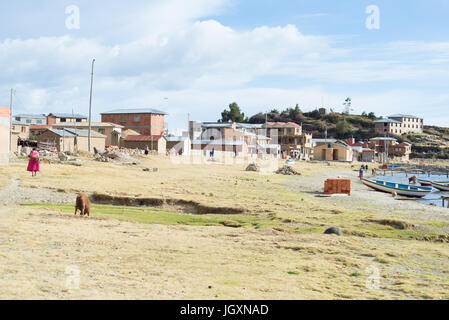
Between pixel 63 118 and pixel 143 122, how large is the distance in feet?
99.1

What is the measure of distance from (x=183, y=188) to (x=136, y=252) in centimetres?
2102

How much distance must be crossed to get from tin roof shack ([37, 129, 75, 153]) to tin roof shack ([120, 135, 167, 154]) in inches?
781

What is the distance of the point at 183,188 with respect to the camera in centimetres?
3409

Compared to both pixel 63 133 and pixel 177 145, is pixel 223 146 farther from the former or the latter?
pixel 63 133

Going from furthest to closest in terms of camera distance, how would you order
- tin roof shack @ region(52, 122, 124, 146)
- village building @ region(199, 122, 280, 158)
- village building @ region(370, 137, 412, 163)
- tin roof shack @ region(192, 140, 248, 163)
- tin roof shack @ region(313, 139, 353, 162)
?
village building @ region(370, 137, 412, 163) → tin roof shack @ region(313, 139, 353, 162) → village building @ region(199, 122, 280, 158) → tin roof shack @ region(192, 140, 248, 163) → tin roof shack @ region(52, 122, 124, 146)

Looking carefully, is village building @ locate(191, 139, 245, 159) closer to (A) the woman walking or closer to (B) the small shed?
(B) the small shed

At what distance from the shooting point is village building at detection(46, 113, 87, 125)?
120 meters

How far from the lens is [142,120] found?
105812 mm

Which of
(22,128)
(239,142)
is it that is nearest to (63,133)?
(22,128)

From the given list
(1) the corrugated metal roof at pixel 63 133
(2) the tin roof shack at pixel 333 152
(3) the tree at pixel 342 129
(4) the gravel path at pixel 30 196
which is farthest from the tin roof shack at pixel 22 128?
(3) the tree at pixel 342 129

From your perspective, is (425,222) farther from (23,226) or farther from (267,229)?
(23,226)

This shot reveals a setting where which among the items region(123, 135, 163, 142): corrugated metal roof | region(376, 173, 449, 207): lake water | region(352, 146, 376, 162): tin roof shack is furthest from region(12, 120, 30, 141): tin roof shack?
region(352, 146, 376, 162): tin roof shack

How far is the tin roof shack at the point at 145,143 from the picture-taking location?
85.3 metres
